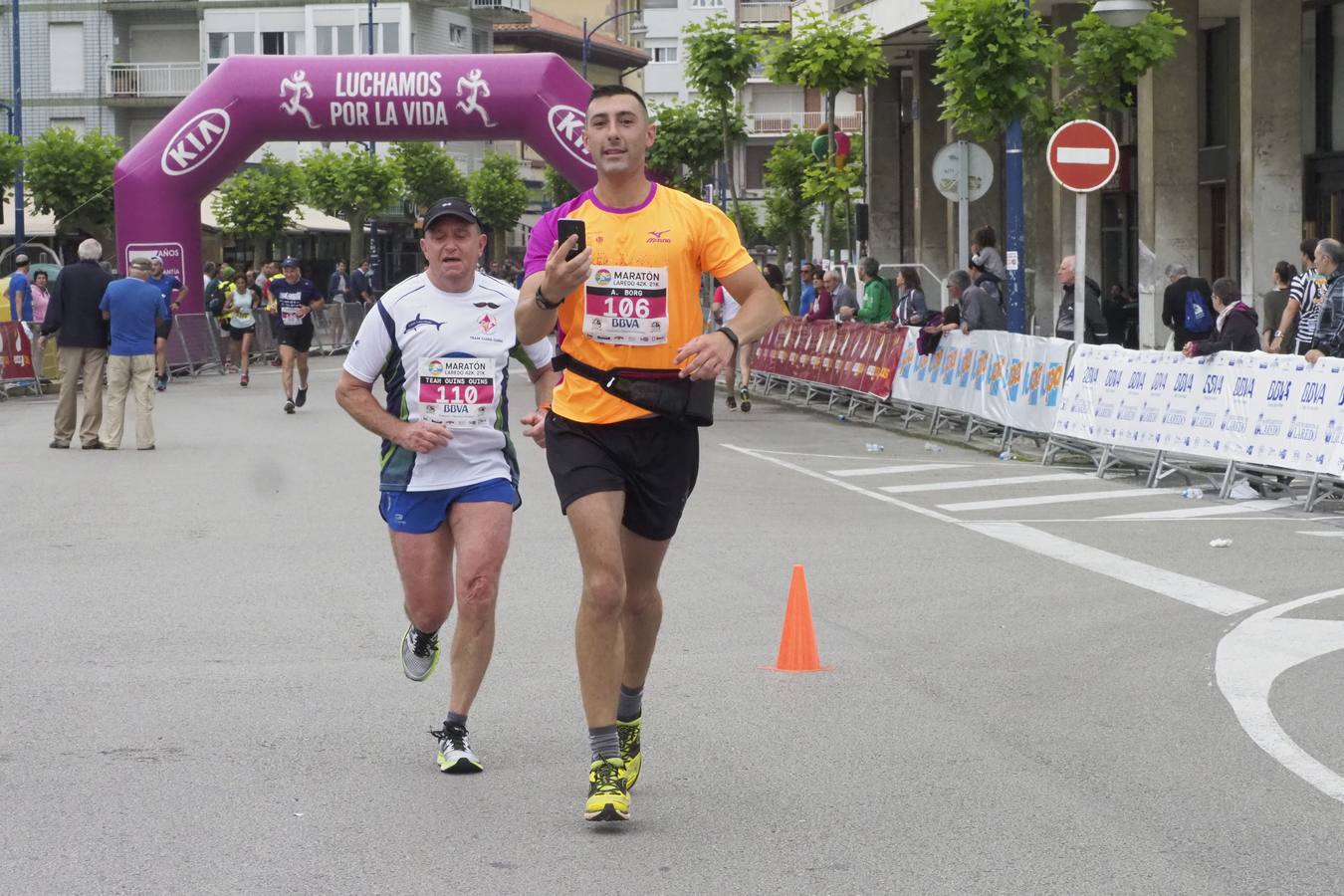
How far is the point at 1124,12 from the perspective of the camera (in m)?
21.6

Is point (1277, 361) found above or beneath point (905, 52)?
beneath

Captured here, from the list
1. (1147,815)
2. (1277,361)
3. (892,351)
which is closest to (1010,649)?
(1147,815)

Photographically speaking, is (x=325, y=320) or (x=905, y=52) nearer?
(x=905, y=52)

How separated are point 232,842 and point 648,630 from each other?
1356mm

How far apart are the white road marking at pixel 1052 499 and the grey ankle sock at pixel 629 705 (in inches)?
347

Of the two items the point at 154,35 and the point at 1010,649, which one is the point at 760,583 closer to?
the point at 1010,649

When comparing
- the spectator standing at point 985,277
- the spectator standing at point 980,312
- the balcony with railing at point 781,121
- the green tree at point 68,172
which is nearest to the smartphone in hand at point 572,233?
the spectator standing at point 980,312

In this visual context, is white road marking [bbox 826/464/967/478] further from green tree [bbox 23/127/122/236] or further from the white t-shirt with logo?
green tree [bbox 23/127/122/236]

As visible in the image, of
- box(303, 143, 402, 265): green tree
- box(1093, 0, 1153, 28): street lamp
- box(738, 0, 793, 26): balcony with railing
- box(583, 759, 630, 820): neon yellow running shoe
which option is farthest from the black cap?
box(738, 0, 793, 26): balcony with railing

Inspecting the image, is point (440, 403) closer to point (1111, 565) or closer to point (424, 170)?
point (1111, 565)

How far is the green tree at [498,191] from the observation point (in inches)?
3174

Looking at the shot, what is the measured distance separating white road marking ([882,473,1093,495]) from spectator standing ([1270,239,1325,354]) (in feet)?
6.87

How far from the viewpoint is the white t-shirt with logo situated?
6969 millimetres

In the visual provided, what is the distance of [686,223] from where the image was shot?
20.2 ft
